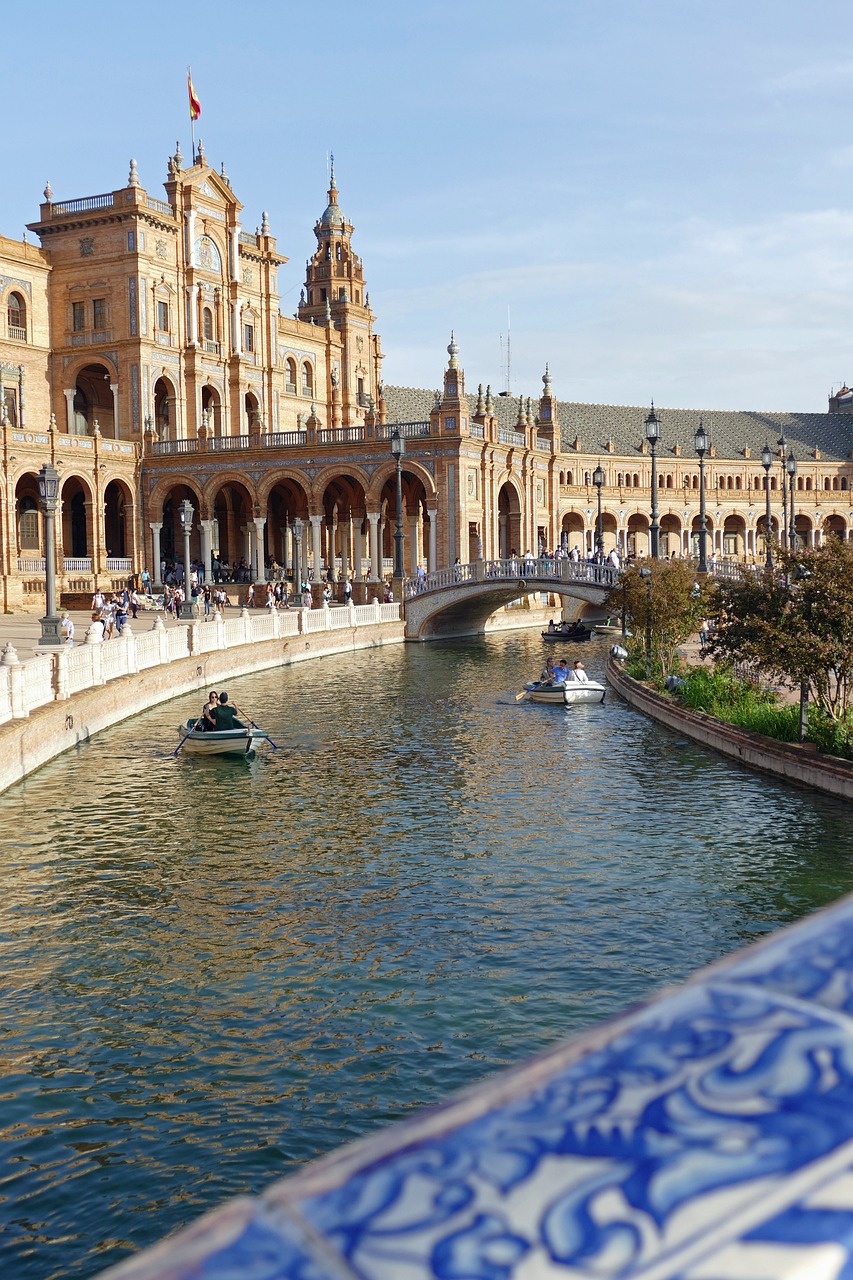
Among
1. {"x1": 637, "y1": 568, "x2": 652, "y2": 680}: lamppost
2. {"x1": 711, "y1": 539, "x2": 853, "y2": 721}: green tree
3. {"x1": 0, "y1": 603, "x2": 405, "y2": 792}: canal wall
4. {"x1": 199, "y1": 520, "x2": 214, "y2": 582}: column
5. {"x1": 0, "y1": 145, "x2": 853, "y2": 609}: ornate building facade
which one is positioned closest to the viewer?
{"x1": 711, "y1": 539, "x2": 853, "y2": 721}: green tree

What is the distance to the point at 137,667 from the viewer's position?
91.0ft

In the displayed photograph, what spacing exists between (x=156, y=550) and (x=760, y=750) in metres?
43.6

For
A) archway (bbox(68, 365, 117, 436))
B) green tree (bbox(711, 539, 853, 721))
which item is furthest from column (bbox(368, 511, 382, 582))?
green tree (bbox(711, 539, 853, 721))

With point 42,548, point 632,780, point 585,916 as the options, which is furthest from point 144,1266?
point 42,548

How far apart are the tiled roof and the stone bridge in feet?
173

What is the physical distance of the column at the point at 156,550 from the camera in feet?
191

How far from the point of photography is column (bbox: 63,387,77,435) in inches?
2334

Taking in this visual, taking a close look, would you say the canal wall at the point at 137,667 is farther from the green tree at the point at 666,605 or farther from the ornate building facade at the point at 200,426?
the green tree at the point at 666,605

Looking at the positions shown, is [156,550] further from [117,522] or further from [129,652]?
[129,652]

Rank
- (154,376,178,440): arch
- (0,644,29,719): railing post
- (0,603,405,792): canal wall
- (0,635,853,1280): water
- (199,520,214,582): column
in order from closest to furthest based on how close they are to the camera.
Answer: (0,635,853,1280): water → (0,644,29,719): railing post → (0,603,405,792): canal wall → (199,520,214,582): column → (154,376,178,440): arch

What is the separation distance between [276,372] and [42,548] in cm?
2136

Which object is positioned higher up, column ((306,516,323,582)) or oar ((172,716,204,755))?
column ((306,516,323,582))

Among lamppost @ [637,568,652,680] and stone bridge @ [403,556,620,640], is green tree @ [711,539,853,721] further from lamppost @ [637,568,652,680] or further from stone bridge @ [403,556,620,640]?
stone bridge @ [403,556,620,640]

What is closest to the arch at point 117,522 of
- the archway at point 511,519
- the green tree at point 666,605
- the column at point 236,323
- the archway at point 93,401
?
the archway at point 93,401
